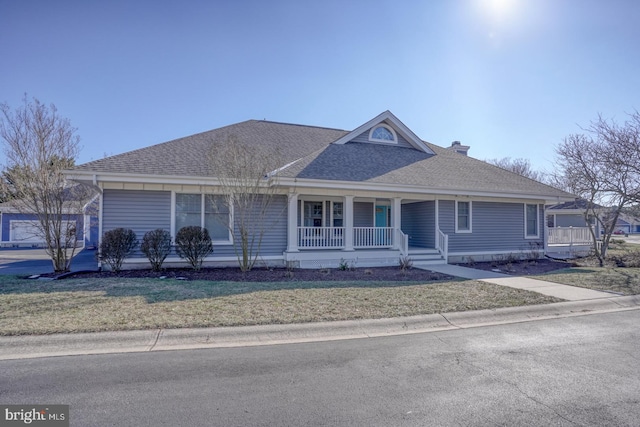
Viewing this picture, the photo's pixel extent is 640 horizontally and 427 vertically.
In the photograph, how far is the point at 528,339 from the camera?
522cm

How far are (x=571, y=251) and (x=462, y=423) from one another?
18.0 m

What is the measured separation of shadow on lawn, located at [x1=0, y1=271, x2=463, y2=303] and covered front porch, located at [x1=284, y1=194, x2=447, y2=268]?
10.4ft

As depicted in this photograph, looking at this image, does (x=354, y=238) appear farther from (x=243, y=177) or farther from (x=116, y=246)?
(x=116, y=246)

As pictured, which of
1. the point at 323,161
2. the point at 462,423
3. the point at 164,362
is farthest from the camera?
the point at 323,161

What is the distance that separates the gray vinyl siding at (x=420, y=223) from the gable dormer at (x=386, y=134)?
9.89ft

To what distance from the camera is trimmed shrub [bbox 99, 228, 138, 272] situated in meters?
9.96

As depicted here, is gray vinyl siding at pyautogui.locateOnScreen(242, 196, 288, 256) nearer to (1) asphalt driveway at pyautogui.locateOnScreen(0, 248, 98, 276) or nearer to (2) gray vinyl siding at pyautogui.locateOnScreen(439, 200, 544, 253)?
(1) asphalt driveway at pyautogui.locateOnScreen(0, 248, 98, 276)

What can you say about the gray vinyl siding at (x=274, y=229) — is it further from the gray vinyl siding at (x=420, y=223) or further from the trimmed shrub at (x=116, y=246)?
the gray vinyl siding at (x=420, y=223)

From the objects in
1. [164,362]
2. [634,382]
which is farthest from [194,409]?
[634,382]

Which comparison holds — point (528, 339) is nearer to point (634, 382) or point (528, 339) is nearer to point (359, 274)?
point (634, 382)

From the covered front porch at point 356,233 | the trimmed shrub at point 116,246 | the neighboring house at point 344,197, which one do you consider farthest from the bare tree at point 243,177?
the trimmed shrub at point 116,246

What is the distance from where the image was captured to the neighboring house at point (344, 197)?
1102 centimetres

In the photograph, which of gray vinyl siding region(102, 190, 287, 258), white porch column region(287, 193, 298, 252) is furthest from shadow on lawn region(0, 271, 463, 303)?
white porch column region(287, 193, 298, 252)

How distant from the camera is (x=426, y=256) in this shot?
13.6m
